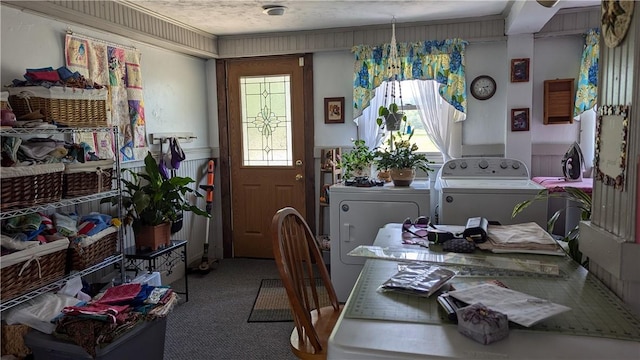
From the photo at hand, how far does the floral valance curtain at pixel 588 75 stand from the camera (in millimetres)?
3730

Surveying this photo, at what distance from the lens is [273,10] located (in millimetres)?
3486

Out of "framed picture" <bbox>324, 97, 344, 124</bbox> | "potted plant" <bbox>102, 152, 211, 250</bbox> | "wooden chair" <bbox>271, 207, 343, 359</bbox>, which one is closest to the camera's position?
"wooden chair" <bbox>271, 207, 343, 359</bbox>

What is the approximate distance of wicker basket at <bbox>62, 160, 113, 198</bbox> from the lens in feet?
8.20

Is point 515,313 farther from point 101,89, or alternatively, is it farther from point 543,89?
point 543,89

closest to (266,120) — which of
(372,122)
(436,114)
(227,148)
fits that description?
(227,148)

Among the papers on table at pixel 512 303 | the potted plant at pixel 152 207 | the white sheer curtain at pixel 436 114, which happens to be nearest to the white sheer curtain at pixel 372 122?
the white sheer curtain at pixel 436 114

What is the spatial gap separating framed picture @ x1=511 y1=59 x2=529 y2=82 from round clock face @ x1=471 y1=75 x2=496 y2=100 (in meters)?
0.19

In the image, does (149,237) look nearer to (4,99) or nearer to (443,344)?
(4,99)

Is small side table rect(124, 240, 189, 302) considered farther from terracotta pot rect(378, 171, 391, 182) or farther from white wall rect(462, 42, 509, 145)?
white wall rect(462, 42, 509, 145)

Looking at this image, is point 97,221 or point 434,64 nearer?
point 97,221

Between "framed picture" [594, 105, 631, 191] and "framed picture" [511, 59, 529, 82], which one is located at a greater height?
"framed picture" [511, 59, 529, 82]

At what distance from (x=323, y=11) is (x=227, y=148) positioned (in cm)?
181

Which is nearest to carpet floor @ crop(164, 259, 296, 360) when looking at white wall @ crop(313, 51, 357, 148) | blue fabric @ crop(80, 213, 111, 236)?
blue fabric @ crop(80, 213, 111, 236)

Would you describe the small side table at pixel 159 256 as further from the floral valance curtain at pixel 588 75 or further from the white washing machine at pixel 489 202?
the floral valance curtain at pixel 588 75
